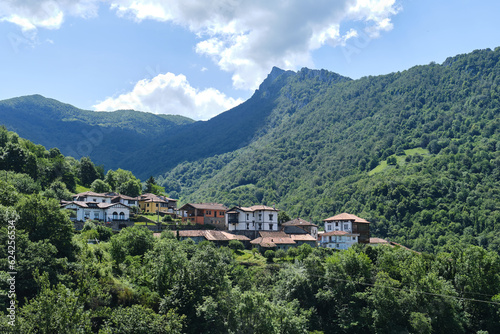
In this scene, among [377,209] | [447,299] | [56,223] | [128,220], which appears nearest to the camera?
[56,223]

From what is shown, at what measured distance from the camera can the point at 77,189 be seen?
10431 cm

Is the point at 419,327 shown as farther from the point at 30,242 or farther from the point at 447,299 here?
the point at 30,242

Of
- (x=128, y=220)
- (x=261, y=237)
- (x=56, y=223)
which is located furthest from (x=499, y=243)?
(x=56, y=223)

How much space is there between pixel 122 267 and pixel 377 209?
140 m

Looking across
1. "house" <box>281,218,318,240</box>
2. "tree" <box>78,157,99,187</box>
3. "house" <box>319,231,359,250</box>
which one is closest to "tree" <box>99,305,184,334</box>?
"house" <box>281,218,318,240</box>

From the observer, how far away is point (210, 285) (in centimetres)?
4562

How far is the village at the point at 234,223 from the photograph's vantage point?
78.8 meters

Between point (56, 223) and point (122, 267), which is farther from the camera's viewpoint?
point (122, 267)

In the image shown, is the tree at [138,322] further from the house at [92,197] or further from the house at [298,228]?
the house at [298,228]

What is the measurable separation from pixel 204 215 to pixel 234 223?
669 cm

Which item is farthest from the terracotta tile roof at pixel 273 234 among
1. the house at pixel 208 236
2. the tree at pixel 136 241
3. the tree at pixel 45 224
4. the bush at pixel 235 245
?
the tree at pixel 45 224

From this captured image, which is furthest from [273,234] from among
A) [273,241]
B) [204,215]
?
[204,215]

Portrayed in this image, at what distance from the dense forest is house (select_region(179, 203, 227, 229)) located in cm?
1716

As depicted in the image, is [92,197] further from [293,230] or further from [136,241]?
[293,230]
